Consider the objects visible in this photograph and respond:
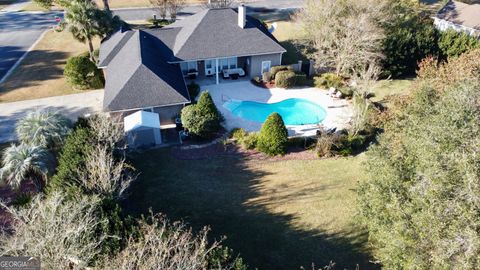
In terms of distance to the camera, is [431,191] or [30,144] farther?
[30,144]

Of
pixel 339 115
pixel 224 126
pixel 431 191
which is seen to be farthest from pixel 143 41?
pixel 431 191

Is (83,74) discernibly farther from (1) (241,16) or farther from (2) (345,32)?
(2) (345,32)

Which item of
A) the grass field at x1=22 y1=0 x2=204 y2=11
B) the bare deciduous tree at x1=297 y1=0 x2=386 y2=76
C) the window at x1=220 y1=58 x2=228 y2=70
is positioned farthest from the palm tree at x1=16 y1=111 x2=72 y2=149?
the grass field at x1=22 y1=0 x2=204 y2=11

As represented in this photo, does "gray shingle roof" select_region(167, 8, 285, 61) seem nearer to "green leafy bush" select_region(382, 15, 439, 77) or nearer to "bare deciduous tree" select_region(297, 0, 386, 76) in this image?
"bare deciduous tree" select_region(297, 0, 386, 76)

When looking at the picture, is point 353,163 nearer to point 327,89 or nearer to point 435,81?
point 435,81

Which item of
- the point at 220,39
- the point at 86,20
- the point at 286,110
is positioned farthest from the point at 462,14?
the point at 86,20

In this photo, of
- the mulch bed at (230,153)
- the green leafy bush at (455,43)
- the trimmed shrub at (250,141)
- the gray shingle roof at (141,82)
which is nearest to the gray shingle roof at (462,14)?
the green leafy bush at (455,43)

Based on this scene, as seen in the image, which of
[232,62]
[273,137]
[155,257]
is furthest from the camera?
[232,62]
